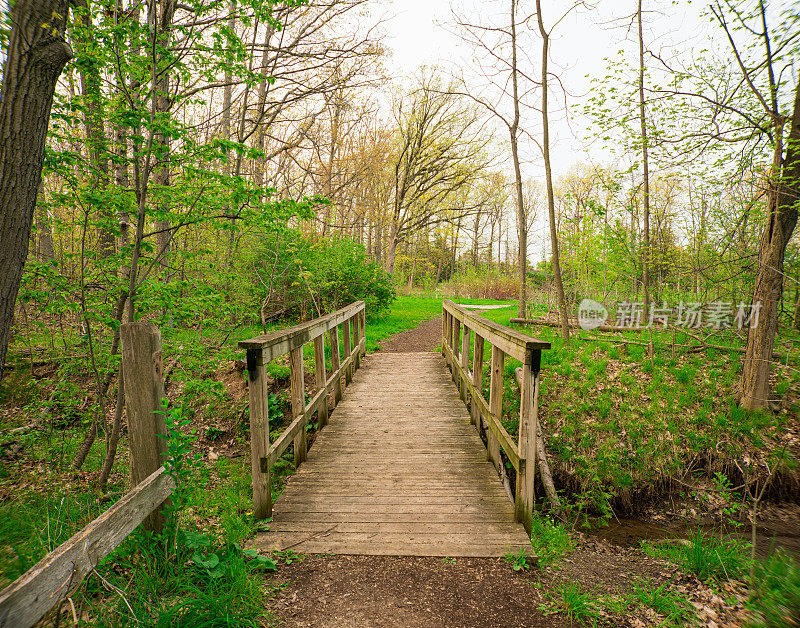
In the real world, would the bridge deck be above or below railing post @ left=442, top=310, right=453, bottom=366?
below

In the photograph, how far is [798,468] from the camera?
5.32 meters

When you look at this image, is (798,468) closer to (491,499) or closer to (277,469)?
(491,499)

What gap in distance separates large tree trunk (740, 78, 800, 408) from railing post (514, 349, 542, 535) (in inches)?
195

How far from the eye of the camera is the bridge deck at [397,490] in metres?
3.01

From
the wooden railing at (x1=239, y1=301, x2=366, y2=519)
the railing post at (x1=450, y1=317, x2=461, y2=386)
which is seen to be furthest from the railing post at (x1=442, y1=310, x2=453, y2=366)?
the wooden railing at (x1=239, y1=301, x2=366, y2=519)

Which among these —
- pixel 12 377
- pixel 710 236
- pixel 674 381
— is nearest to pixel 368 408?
pixel 674 381

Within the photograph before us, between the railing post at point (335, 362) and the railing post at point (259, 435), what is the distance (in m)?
2.40

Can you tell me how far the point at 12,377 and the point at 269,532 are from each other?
6.10 meters

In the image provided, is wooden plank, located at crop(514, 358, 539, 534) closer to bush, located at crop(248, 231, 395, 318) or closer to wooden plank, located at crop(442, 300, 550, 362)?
wooden plank, located at crop(442, 300, 550, 362)

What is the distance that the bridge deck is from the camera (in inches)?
118

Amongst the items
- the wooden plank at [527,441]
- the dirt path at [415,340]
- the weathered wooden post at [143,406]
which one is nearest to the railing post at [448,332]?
the dirt path at [415,340]

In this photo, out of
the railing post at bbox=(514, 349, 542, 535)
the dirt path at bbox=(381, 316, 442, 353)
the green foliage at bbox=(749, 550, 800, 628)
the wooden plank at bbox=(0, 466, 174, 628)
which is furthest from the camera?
the dirt path at bbox=(381, 316, 442, 353)

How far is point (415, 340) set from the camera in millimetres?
11656

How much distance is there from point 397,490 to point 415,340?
7941 mm
